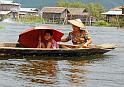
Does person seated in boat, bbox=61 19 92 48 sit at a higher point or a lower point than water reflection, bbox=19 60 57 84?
higher

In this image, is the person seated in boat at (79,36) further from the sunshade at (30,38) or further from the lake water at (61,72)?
the sunshade at (30,38)

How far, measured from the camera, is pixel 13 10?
351ft

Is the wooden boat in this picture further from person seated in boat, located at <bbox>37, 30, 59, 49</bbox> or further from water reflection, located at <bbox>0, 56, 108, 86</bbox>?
person seated in boat, located at <bbox>37, 30, 59, 49</bbox>

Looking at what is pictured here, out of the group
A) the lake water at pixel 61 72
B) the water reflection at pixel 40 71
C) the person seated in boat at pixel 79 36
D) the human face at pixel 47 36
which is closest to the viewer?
the lake water at pixel 61 72

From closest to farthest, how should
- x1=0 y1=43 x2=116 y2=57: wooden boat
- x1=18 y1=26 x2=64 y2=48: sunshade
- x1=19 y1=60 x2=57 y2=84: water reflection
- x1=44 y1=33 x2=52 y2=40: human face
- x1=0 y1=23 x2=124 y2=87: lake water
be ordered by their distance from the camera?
x1=0 y1=23 x2=124 y2=87: lake water
x1=19 y1=60 x2=57 y2=84: water reflection
x1=0 y1=43 x2=116 y2=57: wooden boat
x1=44 y1=33 x2=52 y2=40: human face
x1=18 y1=26 x2=64 y2=48: sunshade

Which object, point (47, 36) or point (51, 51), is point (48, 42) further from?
point (51, 51)

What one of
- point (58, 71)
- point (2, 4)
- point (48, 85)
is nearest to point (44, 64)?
point (58, 71)

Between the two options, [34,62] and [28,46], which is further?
[28,46]

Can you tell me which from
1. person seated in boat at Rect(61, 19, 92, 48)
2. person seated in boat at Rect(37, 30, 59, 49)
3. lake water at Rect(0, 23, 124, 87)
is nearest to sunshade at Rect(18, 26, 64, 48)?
person seated in boat at Rect(37, 30, 59, 49)

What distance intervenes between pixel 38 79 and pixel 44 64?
266 cm

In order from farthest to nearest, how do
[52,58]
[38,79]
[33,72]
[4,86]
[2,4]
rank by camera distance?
[2,4]
[52,58]
[33,72]
[38,79]
[4,86]

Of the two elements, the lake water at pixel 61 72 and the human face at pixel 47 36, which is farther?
the human face at pixel 47 36

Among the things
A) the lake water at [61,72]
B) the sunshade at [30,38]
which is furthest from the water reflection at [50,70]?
the sunshade at [30,38]

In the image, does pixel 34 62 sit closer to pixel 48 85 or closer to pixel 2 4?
pixel 48 85
